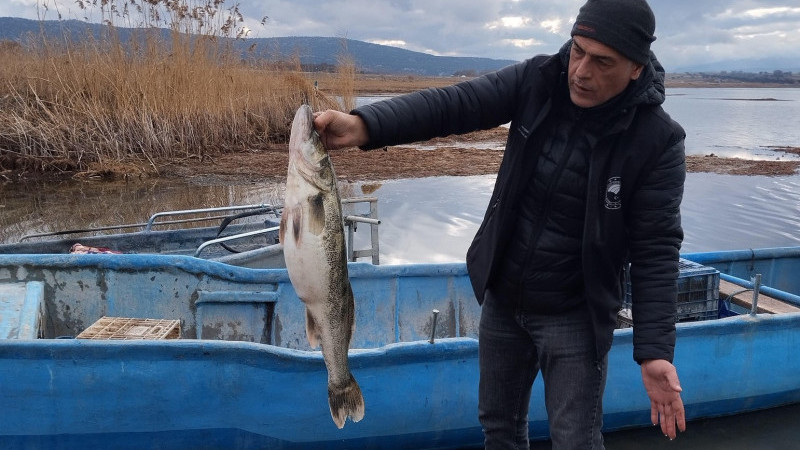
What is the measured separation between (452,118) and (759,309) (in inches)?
149

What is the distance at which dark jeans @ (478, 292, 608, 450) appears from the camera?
8.46 ft

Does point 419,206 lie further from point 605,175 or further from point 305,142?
point 305,142

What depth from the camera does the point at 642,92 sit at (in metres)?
2.38

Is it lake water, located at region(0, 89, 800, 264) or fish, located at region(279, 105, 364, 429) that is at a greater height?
fish, located at region(279, 105, 364, 429)

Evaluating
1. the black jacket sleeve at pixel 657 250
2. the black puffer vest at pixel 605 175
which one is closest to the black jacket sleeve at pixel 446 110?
the black puffer vest at pixel 605 175

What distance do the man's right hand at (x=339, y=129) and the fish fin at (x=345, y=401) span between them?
922mm

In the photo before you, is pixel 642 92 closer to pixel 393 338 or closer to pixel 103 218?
pixel 393 338

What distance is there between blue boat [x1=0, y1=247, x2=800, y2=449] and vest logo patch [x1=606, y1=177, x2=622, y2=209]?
150cm

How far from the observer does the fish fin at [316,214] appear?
2.33 meters

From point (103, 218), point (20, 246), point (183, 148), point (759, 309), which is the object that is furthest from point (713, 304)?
point (183, 148)

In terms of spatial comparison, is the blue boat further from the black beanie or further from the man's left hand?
the black beanie

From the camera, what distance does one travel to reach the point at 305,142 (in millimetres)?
2275

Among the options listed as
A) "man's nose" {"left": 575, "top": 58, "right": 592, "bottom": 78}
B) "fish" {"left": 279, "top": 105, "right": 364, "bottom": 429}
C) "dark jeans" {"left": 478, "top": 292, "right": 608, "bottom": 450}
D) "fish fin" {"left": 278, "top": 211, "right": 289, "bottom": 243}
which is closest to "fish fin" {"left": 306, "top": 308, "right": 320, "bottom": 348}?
"fish" {"left": 279, "top": 105, "right": 364, "bottom": 429}

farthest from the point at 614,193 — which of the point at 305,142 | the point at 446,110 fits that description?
the point at 305,142
